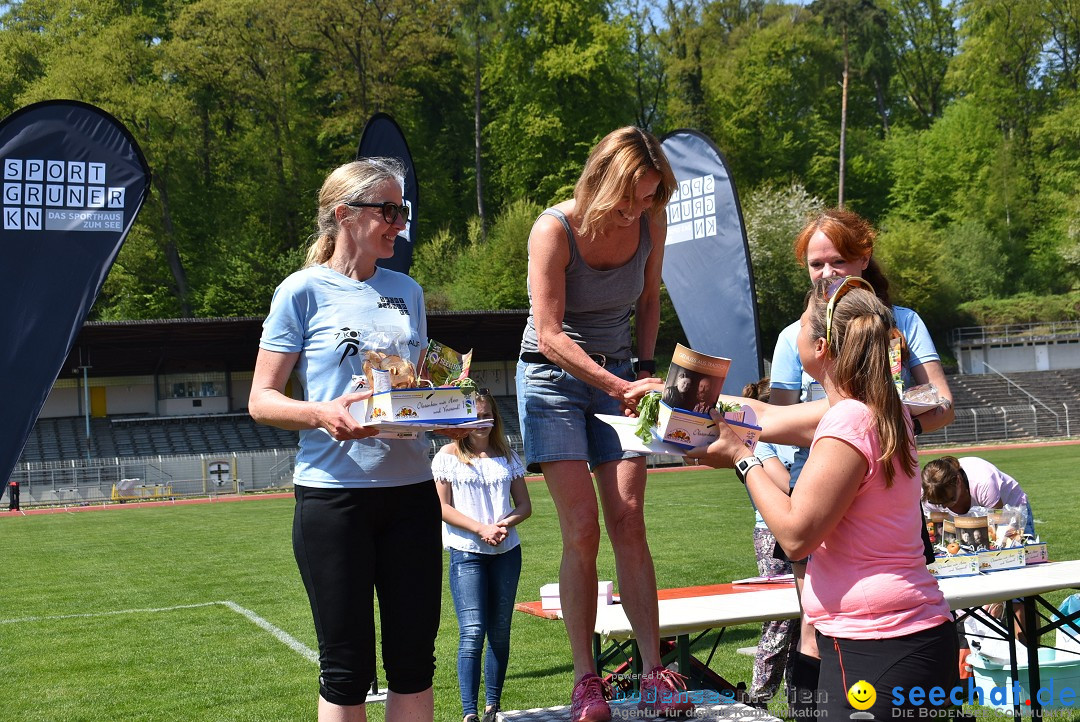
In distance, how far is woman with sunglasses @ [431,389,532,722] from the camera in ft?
20.9

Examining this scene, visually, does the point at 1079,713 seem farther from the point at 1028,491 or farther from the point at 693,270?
the point at 1028,491

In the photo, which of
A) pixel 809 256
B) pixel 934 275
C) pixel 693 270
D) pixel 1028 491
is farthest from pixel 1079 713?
pixel 934 275

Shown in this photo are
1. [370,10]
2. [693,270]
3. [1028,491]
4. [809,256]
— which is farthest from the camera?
[370,10]

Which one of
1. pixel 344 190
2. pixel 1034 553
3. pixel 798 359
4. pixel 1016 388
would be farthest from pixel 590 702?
pixel 1016 388

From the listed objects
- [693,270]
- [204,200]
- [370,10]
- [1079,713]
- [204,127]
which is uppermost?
[370,10]

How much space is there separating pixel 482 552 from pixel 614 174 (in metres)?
3.15

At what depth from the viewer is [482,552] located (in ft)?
21.3

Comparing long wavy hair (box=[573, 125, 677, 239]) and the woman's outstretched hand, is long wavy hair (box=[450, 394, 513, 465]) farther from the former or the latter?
the woman's outstretched hand

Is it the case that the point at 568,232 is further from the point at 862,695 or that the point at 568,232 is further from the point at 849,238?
the point at 862,695

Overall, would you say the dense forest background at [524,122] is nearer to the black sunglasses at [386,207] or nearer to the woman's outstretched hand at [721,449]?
the black sunglasses at [386,207]

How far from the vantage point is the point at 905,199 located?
217ft

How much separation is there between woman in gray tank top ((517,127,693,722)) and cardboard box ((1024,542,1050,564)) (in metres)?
2.94

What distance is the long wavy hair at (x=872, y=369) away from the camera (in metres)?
3.28

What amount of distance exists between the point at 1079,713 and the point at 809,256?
333cm
